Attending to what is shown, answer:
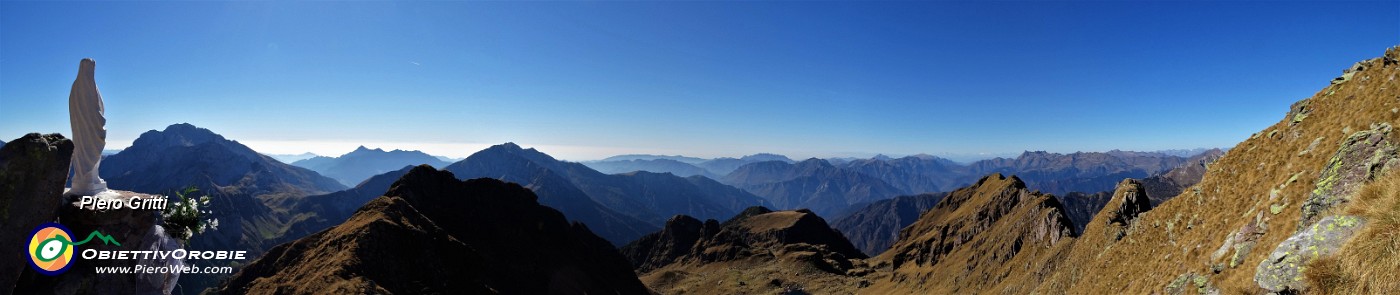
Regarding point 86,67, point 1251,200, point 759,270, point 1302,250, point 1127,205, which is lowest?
point 759,270

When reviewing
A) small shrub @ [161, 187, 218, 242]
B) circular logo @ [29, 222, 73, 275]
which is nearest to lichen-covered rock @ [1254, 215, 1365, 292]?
small shrub @ [161, 187, 218, 242]

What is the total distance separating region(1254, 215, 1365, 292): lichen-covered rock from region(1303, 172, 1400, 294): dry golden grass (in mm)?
361

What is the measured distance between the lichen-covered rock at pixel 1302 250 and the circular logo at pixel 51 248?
126ft

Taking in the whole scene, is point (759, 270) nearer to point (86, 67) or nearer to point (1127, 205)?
point (1127, 205)

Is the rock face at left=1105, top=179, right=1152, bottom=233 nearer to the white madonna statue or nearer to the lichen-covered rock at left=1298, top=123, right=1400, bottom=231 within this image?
the lichen-covered rock at left=1298, top=123, right=1400, bottom=231

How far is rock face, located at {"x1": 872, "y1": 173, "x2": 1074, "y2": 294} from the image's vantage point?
8088 cm

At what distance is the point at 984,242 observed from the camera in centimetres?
10356

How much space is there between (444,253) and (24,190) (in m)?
46.7

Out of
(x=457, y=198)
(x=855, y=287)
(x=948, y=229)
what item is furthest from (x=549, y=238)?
(x=948, y=229)

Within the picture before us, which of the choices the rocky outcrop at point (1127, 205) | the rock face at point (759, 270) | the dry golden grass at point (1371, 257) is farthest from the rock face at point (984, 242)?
the dry golden grass at point (1371, 257)

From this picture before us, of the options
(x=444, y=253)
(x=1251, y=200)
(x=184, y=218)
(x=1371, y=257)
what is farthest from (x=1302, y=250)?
(x=444, y=253)

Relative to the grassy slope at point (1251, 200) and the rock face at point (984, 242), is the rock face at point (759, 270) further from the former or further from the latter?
the grassy slope at point (1251, 200)

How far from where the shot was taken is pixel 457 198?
9700 centimetres

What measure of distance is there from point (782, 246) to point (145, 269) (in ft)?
619
